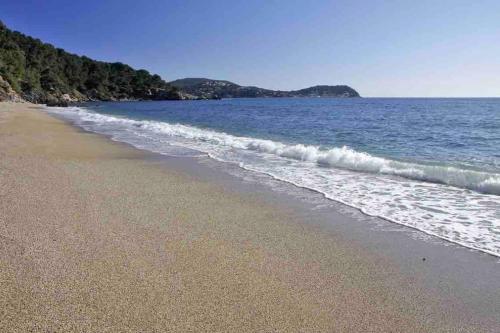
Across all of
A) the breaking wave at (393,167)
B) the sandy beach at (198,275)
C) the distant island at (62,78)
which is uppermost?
the distant island at (62,78)

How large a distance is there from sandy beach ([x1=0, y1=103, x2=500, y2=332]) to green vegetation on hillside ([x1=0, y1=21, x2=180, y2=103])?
76.1 meters

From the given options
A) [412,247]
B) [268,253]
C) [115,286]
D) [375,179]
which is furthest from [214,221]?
[375,179]

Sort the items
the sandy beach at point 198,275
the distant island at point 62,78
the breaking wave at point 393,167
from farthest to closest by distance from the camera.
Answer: the distant island at point 62,78, the breaking wave at point 393,167, the sandy beach at point 198,275

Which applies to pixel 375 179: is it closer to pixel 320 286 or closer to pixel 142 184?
pixel 142 184

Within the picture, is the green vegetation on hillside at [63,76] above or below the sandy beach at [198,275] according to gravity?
above

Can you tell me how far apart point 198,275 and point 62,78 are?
135 metres

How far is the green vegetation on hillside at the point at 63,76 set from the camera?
81125 mm

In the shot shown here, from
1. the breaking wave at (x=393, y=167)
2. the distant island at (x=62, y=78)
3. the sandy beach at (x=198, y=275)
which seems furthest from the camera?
the distant island at (x=62, y=78)

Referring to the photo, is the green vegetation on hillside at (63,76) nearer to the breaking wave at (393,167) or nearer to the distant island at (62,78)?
the distant island at (62,78)

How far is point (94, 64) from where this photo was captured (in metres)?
155

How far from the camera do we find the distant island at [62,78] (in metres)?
78.0

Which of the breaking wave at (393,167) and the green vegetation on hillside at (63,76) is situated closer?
the breaking wave at (393,167)

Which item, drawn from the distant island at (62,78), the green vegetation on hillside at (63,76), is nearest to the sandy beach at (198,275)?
the distant island at (62,78)

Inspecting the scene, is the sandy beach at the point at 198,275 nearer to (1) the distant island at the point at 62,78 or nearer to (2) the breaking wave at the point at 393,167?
(2) the breaking wave at the point at 393,167
